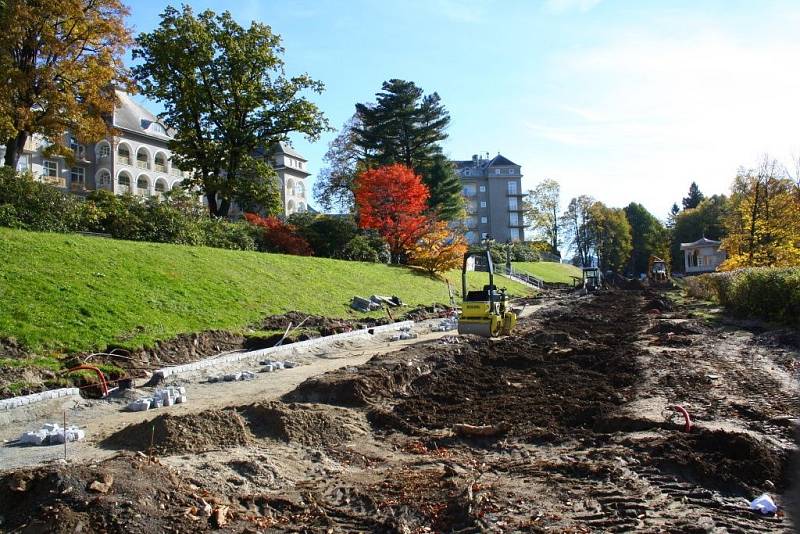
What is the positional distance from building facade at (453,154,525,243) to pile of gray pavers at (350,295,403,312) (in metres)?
78.9

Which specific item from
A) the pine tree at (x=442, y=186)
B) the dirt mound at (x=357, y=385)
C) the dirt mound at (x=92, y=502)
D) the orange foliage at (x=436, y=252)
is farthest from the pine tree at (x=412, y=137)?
the dirt mound at (x=92, y=502)

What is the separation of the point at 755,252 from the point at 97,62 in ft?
117

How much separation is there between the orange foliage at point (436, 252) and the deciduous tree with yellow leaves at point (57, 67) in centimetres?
2115

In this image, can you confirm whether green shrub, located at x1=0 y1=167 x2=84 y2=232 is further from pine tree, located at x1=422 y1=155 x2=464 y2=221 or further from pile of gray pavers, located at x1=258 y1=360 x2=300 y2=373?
pine tree, located at x1=422 y1=155 x2=464 y2=221

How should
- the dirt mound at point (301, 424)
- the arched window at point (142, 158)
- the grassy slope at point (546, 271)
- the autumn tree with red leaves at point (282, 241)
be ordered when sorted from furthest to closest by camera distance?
the grassy slope at point (546, 271)
the arched window at point (142, 158)
the autumn tree with red leaves at point (282, 241)
the dirt mound at point (301, 424)

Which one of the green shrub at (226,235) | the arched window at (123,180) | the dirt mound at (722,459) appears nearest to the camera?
the dirt mound at (722,459)

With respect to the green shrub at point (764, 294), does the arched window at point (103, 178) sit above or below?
above

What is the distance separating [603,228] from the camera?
301ft

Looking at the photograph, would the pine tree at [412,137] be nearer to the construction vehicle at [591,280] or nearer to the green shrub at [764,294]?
the construction vehicle at [591,280]

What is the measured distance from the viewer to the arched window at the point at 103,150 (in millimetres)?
58875

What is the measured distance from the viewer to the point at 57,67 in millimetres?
26922

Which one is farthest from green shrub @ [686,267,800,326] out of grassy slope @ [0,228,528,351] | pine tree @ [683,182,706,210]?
pine tree @ [683,182,706,210]

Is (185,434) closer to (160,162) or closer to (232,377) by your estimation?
(232,377)

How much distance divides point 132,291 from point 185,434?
10.7m
